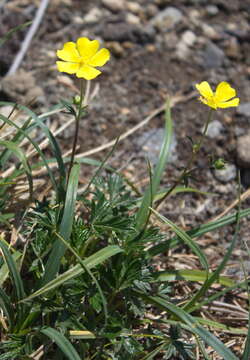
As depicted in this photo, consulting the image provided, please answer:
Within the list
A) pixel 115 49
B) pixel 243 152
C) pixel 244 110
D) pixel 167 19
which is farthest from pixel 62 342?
pixel 167 19

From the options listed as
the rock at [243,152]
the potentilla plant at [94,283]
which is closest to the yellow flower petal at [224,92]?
the potentilla plant at [94,283]

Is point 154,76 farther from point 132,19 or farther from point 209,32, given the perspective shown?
point 209,32

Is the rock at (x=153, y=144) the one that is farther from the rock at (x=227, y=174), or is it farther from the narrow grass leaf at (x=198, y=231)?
the narrow grass leaf at (x=198, y=231)

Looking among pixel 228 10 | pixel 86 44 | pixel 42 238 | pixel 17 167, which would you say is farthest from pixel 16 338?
pixel 228 10

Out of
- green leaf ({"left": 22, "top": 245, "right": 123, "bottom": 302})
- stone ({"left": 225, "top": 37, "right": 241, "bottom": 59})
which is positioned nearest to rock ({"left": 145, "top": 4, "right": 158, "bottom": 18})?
stone ({"left": 225, "top": 37, "right": 241, "bottom": 59})

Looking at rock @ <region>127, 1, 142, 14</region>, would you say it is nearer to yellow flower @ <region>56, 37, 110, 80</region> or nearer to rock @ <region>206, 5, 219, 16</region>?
rock @ <region>206, 5, 219, 16</region>

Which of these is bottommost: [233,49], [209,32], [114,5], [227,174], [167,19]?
[227,174]
